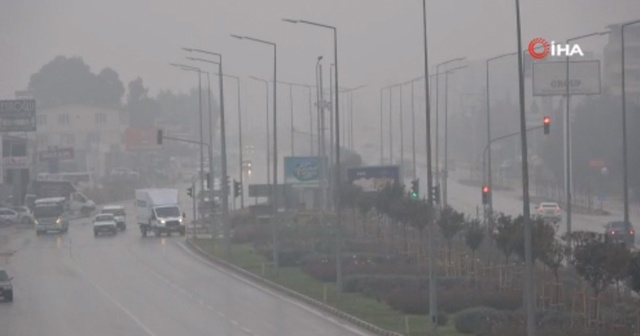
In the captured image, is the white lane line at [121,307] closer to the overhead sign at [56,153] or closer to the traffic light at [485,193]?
the traffic light at [485,193]

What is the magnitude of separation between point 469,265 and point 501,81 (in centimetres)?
11398

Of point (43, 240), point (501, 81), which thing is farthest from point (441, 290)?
point (501, 81)

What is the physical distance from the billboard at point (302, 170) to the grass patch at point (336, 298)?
22.3 meters

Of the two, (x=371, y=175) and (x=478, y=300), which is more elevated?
(x=371, y=175)

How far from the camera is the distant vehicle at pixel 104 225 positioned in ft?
251

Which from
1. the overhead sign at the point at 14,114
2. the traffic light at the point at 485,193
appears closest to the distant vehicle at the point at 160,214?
the overhead sign at the point at 14,114

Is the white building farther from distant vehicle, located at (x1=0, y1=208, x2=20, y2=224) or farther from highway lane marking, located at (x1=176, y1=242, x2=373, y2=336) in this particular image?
highway lane marking, located at (x1=176, y1=242, x2=373, y2=336)

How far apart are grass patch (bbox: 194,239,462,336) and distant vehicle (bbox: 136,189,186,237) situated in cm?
1487

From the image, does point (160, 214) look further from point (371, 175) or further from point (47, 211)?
point (371, 175)

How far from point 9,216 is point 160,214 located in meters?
17.7

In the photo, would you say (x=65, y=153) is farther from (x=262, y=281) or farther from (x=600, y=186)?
(x=262, y=281)

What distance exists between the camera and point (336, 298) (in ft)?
128

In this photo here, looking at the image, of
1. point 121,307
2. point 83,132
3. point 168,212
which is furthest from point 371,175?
point 83,132

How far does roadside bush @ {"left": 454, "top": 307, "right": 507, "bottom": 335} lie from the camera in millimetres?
29844
